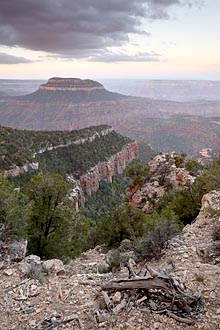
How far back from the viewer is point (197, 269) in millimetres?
7906

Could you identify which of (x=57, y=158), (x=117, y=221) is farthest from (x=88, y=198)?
(x=117, y=221)

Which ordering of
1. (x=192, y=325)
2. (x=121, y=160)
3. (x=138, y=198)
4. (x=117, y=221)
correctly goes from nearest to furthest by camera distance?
(x=192, y=325)
(x=117, y=221)
(x=138, y=198)
(x=121, y=160)

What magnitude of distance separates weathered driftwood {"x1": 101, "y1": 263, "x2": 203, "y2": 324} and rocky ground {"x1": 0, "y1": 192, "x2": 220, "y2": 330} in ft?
0.38

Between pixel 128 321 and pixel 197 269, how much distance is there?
8.71ft

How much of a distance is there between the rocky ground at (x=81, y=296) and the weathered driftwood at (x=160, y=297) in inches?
4.5

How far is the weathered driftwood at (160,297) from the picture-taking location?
6047 millimetres

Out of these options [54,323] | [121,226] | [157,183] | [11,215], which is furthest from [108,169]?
[54,323]

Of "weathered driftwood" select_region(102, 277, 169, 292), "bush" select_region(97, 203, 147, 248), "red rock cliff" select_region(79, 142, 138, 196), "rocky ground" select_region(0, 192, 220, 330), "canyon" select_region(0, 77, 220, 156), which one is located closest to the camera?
"rocky ground" select_region(0, 192, 220, 330)

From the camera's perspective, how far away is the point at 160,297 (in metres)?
6.33

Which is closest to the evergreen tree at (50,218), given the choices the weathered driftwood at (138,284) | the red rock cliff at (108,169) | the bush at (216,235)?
the bush at (216,235)

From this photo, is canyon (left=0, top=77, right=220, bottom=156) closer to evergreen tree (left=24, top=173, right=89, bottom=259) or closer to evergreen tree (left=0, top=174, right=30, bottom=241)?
evergreen tree (left=24, top=173, right=89, bottom=259)

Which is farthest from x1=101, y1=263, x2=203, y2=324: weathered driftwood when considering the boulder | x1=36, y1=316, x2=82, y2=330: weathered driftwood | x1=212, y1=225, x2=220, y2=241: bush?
x1=212, y1=225, x2=220, y2=241: bush

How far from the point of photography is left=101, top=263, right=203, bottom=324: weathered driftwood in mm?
6047

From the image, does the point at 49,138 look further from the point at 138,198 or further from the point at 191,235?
the point at 191,235
